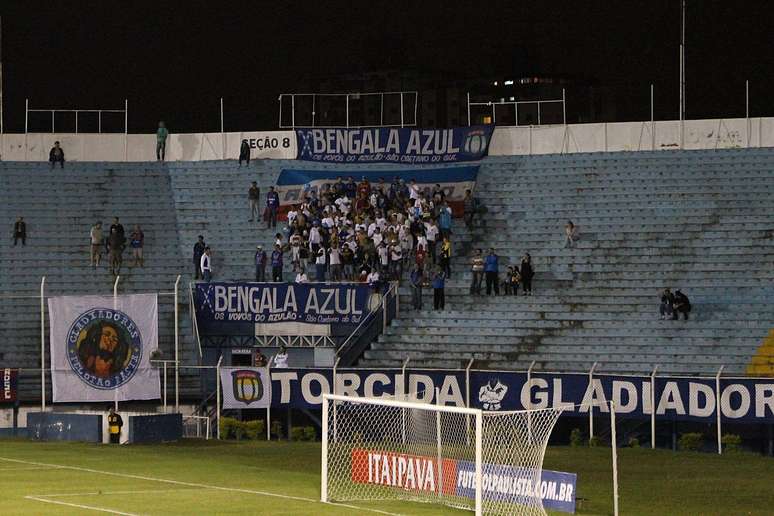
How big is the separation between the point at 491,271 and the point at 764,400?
39.7ft

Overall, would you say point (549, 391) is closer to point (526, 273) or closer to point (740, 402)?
point (740, 402)

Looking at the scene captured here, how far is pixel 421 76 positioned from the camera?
154 m

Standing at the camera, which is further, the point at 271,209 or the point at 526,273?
the point at 271,209

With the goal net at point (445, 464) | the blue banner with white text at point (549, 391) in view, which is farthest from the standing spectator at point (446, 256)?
the goal net at point (445, 464)

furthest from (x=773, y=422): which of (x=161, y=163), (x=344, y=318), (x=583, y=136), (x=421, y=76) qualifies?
(x=421, y=76)

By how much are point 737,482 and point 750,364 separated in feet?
36.3

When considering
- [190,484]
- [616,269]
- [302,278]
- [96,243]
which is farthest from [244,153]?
[190,484]

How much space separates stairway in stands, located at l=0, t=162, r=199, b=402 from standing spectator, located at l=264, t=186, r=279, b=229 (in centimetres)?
307

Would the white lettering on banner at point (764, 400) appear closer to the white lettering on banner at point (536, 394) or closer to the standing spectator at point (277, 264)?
the white lettering on banner at point (536, 394)

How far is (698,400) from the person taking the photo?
3108 centimetres

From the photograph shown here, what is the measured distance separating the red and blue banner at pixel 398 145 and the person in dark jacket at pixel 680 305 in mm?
12377

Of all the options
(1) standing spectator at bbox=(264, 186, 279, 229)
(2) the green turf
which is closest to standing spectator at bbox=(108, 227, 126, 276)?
(1) standing spectator at bbox=(264, 186, 279, 229)

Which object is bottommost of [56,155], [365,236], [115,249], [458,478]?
[458,478]

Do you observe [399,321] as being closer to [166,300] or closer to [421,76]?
[166,300]
